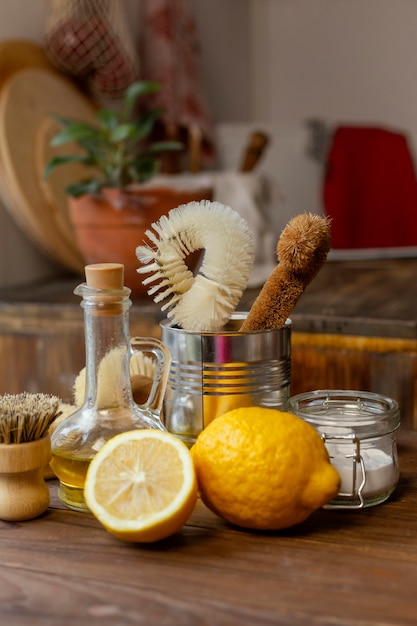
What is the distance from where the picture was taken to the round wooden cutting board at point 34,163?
5.79 feet

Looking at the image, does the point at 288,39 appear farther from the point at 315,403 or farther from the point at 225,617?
the point at 225,617

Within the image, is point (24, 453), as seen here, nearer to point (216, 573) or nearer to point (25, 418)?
point (25, 418)

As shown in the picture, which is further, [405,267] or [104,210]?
[405,267]

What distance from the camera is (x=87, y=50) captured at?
6.36ft

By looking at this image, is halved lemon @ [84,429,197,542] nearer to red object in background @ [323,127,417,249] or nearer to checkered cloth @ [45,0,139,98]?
checkered cloth @ [45,0,139,98]

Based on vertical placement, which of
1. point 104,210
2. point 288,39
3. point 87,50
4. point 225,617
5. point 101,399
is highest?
point 288,39

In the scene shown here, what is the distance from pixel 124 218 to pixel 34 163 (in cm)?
35

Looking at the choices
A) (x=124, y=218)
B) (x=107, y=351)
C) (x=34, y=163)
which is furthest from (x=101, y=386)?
(x=34, y=163)

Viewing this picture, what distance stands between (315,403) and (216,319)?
0.13 m

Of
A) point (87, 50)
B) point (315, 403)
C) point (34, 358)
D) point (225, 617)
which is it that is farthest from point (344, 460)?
point (87, 50)

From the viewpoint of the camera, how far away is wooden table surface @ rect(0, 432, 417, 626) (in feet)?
1.76

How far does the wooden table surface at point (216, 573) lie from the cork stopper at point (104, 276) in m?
0.20

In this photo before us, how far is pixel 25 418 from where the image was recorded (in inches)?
26.1

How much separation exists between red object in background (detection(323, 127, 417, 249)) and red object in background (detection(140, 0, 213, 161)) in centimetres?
39
